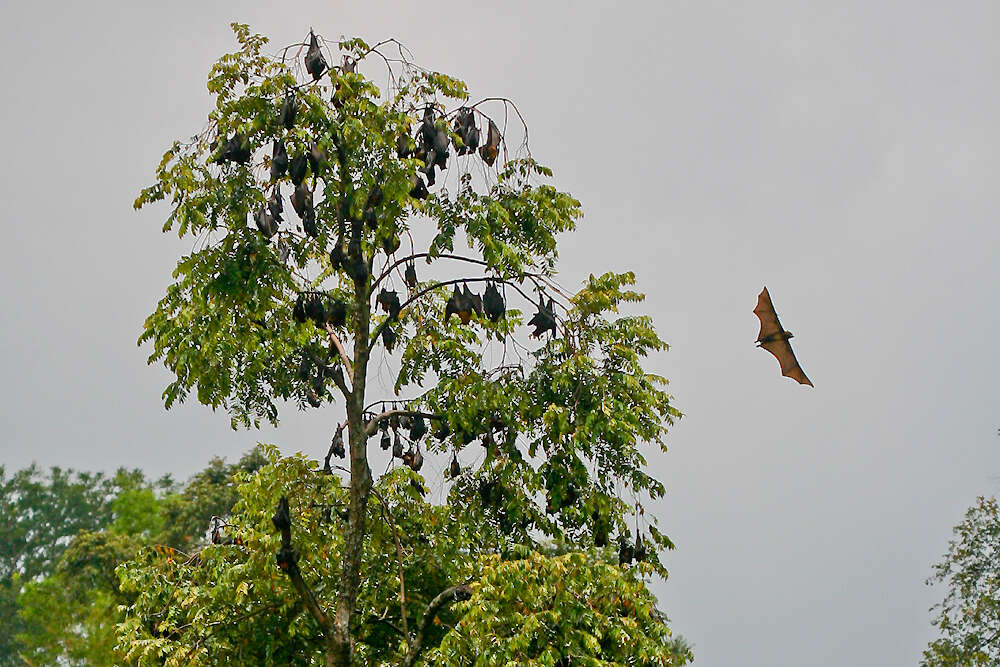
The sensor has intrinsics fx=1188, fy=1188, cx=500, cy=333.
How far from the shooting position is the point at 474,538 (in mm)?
11516

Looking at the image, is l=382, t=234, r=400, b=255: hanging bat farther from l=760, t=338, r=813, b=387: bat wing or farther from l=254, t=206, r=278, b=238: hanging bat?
l=760, t=338, r=813, b=387: bat wing

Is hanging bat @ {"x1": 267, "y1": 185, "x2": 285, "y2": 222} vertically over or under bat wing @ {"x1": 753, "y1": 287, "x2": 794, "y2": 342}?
under

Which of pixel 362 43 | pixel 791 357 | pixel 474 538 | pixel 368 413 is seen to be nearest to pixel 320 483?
pixel 368 413

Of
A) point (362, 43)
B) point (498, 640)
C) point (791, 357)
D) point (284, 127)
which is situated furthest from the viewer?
point (791, 357)

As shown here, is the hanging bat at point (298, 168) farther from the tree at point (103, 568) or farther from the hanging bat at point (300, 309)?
the tree at point (103, 568)

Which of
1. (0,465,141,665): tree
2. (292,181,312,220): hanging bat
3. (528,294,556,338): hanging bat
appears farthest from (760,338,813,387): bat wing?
(0,465,141,665): tree

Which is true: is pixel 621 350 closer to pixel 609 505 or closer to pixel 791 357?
pixel 609 505

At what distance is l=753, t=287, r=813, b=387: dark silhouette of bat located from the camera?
44.5ft

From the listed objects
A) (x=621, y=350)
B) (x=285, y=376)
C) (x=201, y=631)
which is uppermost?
(x=285, y=376)

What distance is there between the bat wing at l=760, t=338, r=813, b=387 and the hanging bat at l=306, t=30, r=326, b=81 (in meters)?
6.07

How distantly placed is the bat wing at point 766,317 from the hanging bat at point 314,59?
5.98m

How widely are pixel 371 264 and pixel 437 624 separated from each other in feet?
11.6

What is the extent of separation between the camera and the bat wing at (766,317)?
13898 mm

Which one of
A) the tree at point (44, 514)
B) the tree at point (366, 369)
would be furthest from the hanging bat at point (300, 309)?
the tree at point (44, 514)
